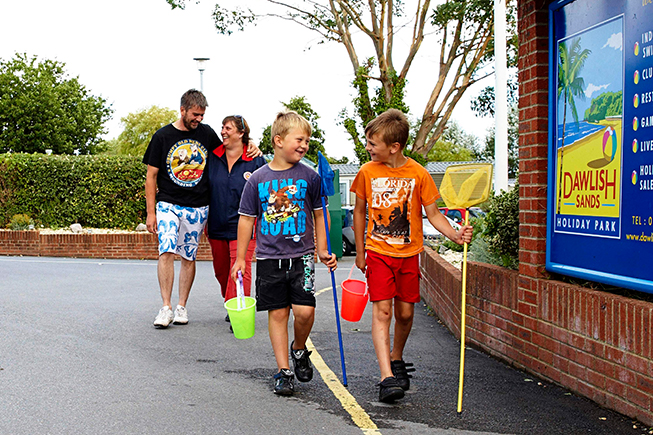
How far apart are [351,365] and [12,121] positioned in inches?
1728

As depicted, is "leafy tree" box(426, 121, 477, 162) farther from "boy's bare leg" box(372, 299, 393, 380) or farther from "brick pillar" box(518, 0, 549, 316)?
"boy's bare leg" box(372, 299, 393, 380)

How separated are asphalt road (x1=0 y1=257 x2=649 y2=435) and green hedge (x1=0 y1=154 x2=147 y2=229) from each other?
1270 cm

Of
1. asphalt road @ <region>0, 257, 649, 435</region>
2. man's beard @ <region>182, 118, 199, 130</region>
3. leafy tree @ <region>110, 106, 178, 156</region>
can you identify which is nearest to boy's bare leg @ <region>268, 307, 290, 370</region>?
asphalt road @ <region>0, 257, 649, 435</region>

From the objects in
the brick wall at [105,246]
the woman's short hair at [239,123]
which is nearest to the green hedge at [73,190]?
the brick wall at [105,246]

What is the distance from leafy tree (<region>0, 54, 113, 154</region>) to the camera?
44281mm

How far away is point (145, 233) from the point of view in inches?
741

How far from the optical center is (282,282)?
16.0 ft

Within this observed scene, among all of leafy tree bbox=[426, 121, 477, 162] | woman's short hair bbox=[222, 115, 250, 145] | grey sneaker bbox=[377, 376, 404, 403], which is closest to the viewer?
grey sneaker bbox=[377, 376, 404, 403]

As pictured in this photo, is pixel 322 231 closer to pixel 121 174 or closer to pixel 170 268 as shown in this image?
pixel 170 268

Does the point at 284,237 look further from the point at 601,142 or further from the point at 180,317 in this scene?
the point at 180,317

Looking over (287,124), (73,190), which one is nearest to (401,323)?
(287,124)

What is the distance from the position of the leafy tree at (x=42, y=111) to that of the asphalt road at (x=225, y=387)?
3996 centimetres

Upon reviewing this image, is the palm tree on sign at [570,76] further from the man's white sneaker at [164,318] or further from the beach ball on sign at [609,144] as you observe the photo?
the man's white sneaker at [164,318]

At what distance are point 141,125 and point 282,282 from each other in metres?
62.0
